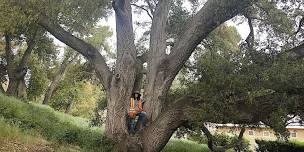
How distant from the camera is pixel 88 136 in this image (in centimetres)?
1356

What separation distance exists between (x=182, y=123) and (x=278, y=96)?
3.23 meters

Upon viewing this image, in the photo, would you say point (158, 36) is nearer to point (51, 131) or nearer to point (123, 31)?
point (123, 31)

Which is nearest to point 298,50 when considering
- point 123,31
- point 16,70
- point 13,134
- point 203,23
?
point 203,23

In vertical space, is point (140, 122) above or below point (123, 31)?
below

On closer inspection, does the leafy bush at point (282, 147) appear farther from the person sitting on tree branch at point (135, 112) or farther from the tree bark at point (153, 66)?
the person sitting on tree branch at point (135, 112)

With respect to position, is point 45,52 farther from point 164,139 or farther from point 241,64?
point 241,64

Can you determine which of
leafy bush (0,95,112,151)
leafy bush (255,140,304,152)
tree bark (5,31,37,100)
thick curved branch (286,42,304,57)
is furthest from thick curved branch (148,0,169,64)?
tree bark (5,31,37,100)

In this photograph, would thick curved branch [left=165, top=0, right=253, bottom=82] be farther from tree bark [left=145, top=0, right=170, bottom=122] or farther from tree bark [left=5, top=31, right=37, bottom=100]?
tree bark [left=5, top=31, right=37, bottom=100]

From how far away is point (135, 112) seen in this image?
12.9 m

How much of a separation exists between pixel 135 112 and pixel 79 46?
339 cm

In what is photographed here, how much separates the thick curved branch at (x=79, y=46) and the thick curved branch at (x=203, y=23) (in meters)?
2.40

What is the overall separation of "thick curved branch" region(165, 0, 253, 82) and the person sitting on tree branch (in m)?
1.38

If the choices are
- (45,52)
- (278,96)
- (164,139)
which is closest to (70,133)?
(164,139)

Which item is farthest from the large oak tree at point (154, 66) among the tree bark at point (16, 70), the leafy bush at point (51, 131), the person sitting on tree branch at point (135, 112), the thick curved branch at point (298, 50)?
the tree bark at point (16, 70)
